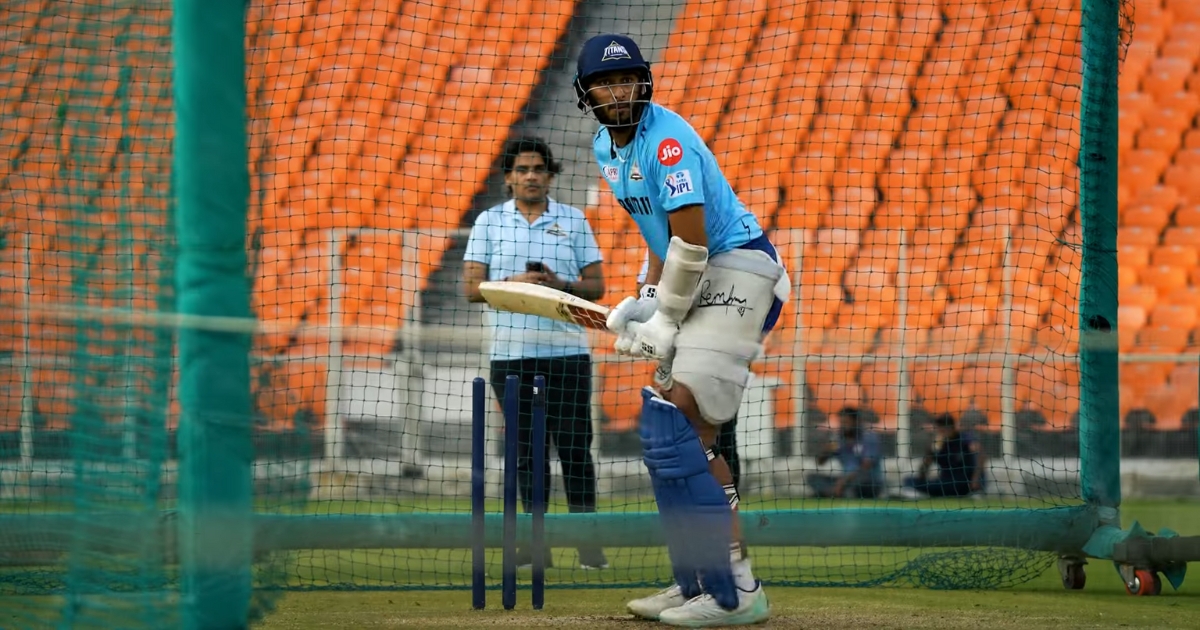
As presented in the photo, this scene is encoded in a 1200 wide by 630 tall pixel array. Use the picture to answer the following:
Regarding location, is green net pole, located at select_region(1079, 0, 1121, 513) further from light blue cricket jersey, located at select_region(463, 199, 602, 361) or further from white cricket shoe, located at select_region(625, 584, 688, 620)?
white cricket shoe, located at select_region(625, 584, 688, 620)

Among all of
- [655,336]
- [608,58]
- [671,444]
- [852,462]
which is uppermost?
[608,58]

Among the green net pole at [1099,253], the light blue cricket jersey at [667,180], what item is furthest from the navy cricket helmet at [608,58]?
the green net pole at [1099,253]

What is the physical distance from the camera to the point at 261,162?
322 centimetres

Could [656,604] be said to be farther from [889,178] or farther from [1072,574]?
[889,178]

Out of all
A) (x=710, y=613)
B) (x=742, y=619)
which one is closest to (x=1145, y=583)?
(x=742, y=619)

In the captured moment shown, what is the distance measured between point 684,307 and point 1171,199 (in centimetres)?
883

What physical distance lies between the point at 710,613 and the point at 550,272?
206 centimetres

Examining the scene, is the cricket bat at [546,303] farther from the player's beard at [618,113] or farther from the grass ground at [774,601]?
the grass ground at [774,601]

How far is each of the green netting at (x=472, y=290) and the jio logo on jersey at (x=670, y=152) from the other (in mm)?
802

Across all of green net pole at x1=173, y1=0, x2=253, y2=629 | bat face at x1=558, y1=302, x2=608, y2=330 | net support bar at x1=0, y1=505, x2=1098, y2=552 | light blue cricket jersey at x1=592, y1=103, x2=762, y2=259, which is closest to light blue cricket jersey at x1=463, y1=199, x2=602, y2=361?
net support bar at x1=0, y1=505, x2=1098, y2=552

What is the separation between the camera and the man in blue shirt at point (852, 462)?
8.61 m

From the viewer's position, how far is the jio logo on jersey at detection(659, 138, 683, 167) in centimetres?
385

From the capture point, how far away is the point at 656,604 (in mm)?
4141

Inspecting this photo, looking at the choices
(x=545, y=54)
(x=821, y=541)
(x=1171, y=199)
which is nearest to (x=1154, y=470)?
(x=1171, y=199)
